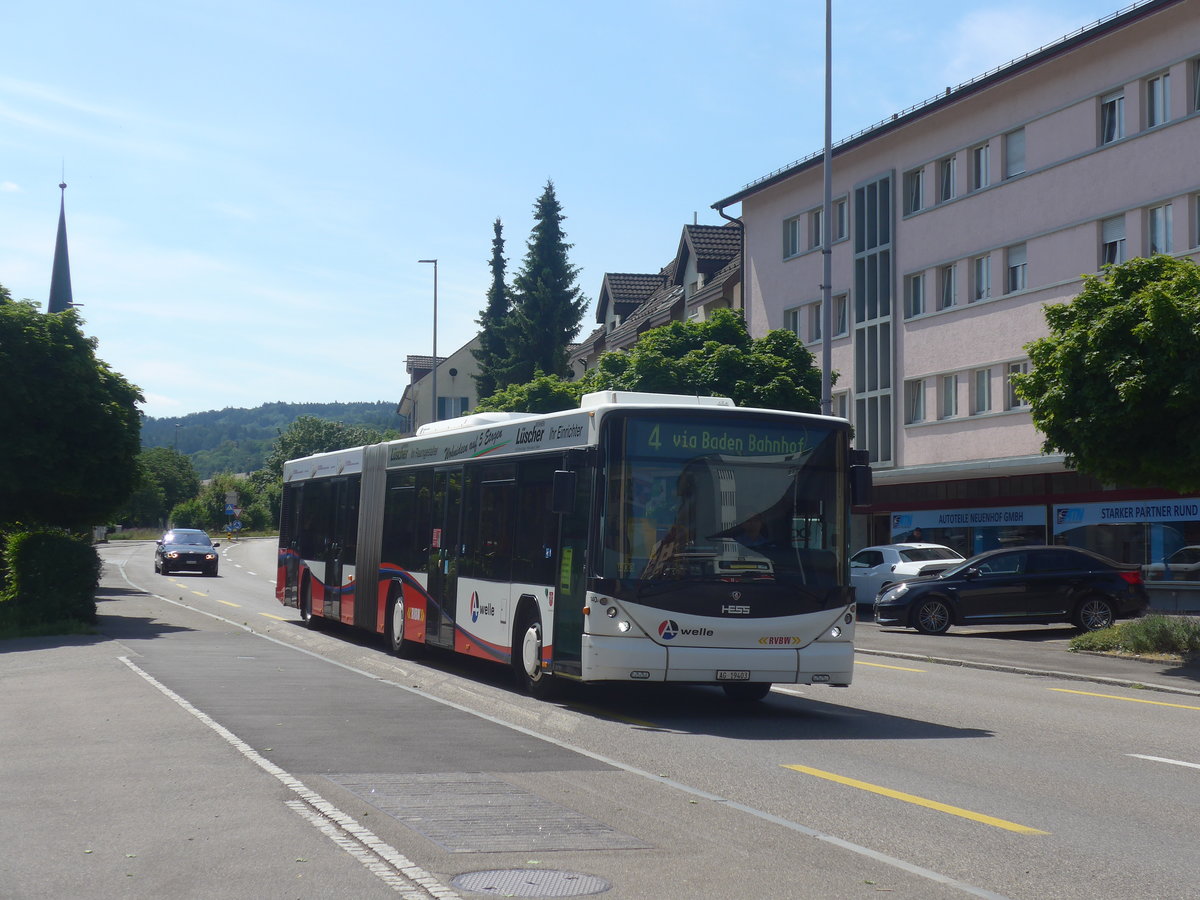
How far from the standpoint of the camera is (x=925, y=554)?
107 feet

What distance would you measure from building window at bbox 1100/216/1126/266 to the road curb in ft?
50.3

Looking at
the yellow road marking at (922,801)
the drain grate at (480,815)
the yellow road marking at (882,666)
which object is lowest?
the drain grate at (480,815)

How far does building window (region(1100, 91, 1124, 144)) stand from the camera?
34094 mm

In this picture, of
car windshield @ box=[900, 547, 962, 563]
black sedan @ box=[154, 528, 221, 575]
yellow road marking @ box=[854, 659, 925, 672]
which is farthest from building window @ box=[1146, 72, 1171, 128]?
black sedan @ box=[154, 528, 221, 575]

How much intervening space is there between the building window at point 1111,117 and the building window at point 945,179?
19.7ft

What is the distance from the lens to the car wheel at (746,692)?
14.5 meters

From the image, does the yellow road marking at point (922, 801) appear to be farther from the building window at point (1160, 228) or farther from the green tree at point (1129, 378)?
the building window at point (1160, 228)

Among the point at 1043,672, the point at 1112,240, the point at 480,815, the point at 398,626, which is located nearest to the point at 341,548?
the point at 398,626

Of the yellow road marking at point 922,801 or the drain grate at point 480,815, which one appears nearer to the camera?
the drain grate at point 480,815

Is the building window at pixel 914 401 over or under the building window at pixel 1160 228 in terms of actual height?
under

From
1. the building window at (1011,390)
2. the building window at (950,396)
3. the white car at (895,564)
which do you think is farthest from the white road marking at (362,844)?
the building window at (950,396)

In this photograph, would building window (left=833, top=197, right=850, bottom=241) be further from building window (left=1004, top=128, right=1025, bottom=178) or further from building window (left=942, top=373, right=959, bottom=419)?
building window (left=1004, top=128, right=1025, bottom=178)

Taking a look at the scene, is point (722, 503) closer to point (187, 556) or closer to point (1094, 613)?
point (1094, 613)

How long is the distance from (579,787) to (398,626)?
1095cm
